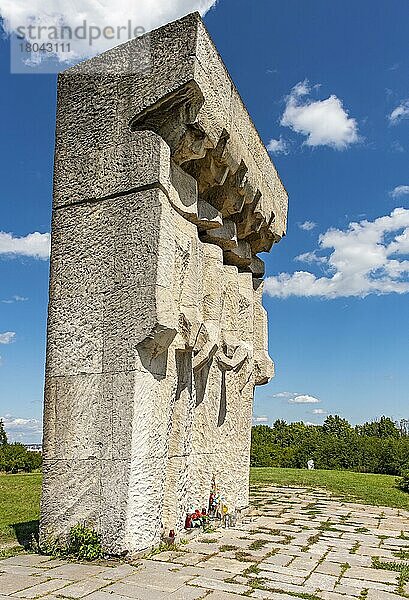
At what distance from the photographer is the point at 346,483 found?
14336mm

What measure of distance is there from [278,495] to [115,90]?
8.68 m

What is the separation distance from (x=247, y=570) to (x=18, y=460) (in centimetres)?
1324

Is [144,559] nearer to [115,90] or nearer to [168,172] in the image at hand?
[168,172]

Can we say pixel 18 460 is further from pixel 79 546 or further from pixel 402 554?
pixel 402 554

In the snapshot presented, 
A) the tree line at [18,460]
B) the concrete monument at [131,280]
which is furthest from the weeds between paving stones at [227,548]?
the tree line at [18,460]

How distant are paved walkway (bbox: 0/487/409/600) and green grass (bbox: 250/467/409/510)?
368 centimetres

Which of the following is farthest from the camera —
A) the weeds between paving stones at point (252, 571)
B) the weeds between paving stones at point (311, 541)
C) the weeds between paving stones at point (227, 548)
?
the weeds between paving stones at point (311, 541)

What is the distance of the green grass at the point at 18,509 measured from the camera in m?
7.12

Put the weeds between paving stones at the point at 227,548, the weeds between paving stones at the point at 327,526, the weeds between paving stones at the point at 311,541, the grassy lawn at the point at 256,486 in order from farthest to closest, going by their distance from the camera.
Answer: the weeds between paving stones at the point at 327,526 → the grassy lawn at the point at 256,486 → the weeds between paving stones at the point at 311,541 → the weeds between paving stones at the point at 227,548

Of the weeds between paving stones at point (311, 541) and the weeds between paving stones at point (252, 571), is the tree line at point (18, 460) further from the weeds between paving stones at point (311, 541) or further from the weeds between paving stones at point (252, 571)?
the weeds between paving stones at point (252, 571)

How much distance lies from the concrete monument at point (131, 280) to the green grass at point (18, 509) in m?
1.19

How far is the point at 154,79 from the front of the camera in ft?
21.6

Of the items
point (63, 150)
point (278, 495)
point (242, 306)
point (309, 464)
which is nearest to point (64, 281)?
point (63, 150)

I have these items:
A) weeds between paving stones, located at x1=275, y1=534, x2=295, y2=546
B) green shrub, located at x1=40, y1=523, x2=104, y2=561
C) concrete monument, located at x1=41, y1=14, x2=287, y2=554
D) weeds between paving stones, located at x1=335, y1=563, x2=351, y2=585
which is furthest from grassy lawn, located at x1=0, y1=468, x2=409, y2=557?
weeds between paving stones, located at x1=335, y1=563, x2=351, y2=585
